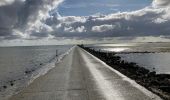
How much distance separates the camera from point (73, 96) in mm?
16406

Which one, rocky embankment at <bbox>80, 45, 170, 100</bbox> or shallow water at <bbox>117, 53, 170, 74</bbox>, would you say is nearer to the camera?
rocky embankment at <bbox>80, 45, 170, 100</bbox>

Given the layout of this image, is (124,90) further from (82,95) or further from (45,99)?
(45,99)

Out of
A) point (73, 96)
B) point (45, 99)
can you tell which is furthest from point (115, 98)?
point (45, 99)

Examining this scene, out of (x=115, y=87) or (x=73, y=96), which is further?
(x=115, y=87)

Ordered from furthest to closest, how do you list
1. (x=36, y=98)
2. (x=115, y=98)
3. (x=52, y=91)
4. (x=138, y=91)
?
1. (x=52, y=91)
2. (x=138, y=91)
3. (x=36, y=98)
4. (x=115, y=98)

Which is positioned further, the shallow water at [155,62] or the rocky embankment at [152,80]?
the shallow water at [155,62]

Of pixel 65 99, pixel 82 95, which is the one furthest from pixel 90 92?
pixel 65 99

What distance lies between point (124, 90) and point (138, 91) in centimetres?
79

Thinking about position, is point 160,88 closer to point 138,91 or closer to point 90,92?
point 138,91

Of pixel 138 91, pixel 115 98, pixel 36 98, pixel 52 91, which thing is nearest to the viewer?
pixel 115 98

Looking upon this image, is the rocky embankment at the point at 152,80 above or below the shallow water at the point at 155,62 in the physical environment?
above

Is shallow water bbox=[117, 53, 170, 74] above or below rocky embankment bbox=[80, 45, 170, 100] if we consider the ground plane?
below

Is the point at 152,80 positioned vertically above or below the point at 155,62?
above

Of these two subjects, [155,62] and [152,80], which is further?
[155,62]
